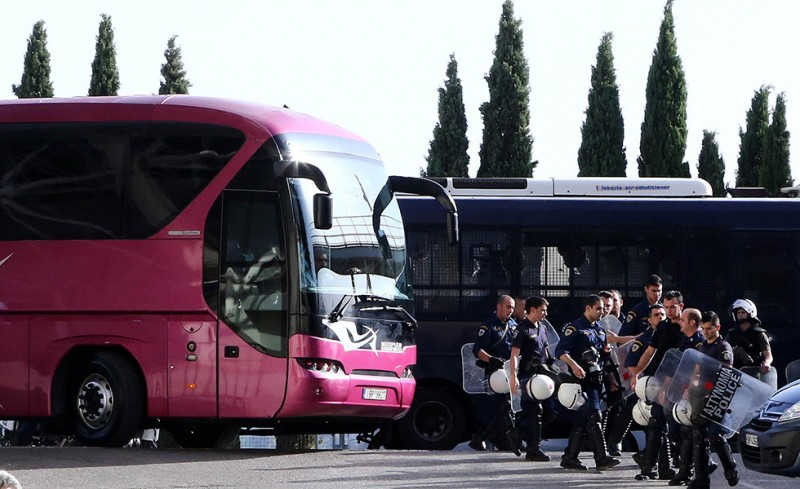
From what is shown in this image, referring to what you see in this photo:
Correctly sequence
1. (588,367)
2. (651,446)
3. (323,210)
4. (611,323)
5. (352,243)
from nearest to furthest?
(651,446), (588,367), (323,210), (352,243), (611,323)

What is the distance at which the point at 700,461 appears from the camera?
41.2ft

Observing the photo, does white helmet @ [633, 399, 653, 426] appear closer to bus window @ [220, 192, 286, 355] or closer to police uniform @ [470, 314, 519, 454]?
police uniform @ [470, 314, 519, 454]

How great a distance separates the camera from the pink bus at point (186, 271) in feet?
48.3

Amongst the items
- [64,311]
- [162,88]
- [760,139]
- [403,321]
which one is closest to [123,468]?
[64,311]

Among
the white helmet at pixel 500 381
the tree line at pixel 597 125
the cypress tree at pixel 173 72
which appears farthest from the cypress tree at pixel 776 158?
the white helmet at pixel 500 381

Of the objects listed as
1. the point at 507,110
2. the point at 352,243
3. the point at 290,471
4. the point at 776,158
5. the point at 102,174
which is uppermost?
the point at 507,110

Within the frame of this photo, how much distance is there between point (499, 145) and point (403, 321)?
80.7ft

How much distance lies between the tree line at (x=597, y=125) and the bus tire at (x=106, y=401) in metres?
25.1

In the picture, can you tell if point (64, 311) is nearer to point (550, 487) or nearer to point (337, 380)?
point (337, 380)

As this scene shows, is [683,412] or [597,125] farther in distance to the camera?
[597,125]

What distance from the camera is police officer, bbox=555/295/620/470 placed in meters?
14.3

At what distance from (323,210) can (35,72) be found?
29211mm

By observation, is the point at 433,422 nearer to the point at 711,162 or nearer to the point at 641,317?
the point at 641,317

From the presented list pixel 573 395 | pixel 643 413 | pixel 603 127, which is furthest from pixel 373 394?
pixel 603 127
